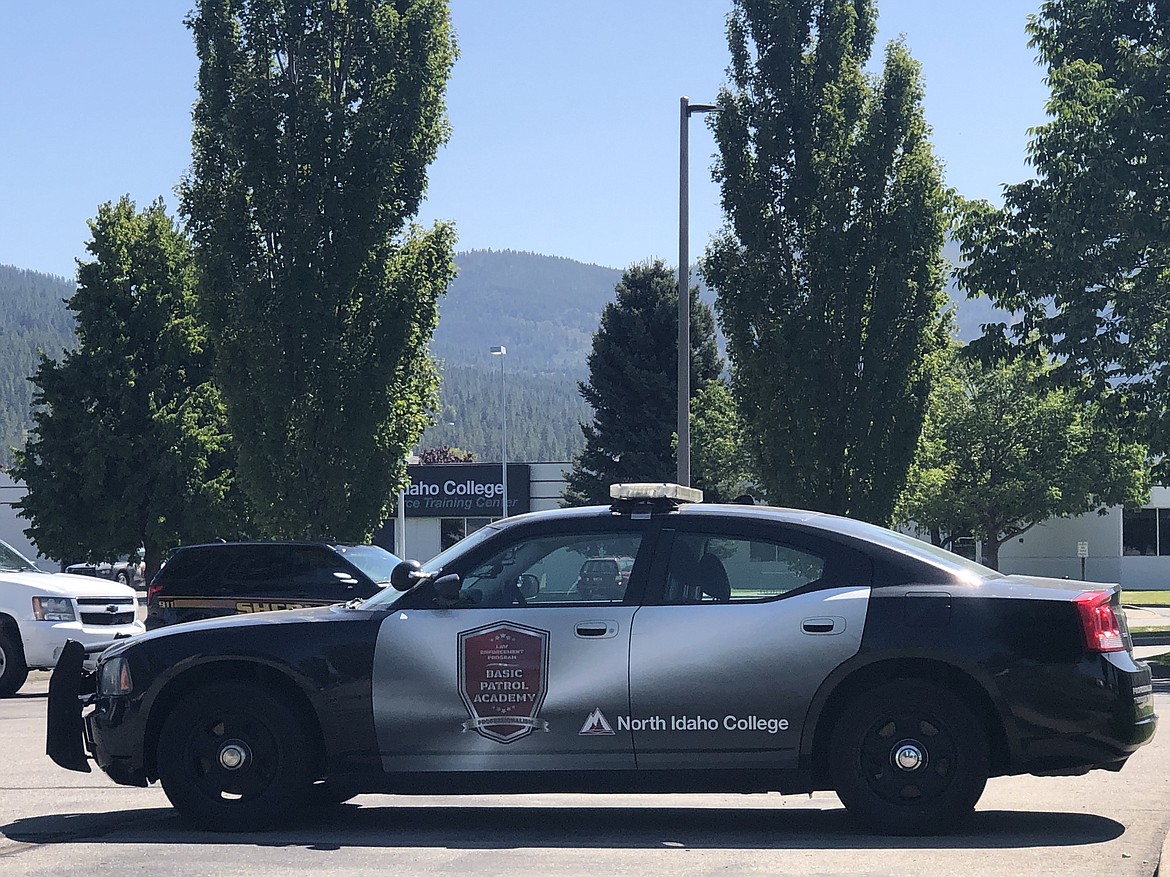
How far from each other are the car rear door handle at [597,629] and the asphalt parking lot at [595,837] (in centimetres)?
97

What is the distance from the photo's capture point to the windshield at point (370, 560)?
1744cm

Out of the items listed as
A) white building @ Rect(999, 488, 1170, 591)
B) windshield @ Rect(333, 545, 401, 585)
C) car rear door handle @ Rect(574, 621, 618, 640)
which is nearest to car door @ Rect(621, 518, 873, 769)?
car rear door handle @ Rect(574, 621, 618, 640)

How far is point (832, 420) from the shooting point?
28062 millimetres

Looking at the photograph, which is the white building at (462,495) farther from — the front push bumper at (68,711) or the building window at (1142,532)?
the front push bumper at (68,711)

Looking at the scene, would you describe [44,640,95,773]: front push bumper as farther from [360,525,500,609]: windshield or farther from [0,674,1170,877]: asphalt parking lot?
[360,525,500,609]: windshield

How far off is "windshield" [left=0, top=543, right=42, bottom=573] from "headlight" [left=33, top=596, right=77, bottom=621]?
2.46ft

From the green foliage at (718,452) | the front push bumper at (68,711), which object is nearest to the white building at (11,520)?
the green foliage at (718,452)

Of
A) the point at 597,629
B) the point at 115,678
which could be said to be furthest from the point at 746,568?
the point at 115,678

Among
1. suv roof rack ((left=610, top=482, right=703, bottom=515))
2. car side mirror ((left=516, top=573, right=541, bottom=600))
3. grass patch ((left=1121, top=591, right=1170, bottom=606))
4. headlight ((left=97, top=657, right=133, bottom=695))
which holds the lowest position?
grass patch ((left=1121, top=591, right=1170, bottom=606))

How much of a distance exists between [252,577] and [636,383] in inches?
1534

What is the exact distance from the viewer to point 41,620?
1627 cm

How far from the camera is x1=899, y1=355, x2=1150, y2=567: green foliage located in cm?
4894

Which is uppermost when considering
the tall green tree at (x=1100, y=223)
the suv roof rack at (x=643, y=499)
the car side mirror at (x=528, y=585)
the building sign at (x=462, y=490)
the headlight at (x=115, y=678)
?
the tall green tree at (x=1100, y=223)

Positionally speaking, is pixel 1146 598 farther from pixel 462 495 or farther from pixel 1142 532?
pixel 462 495
